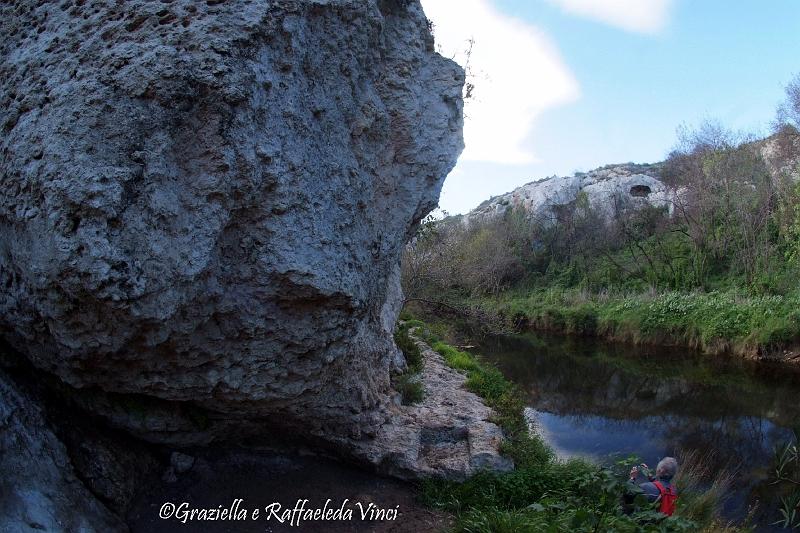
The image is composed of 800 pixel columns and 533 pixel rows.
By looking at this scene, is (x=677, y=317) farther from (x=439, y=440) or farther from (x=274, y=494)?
(x=274, y=494)

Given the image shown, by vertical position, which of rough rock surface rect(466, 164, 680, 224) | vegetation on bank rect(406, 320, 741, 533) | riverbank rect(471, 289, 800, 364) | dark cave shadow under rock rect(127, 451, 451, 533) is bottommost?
dark cave shadow under rock rect(127, 451, 451, 533)

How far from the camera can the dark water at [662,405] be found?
34.5 ft

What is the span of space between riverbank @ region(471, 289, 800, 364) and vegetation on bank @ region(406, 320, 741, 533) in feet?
24.5

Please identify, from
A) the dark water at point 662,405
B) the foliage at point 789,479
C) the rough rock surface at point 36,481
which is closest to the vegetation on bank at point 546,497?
the foliage at point 789,479

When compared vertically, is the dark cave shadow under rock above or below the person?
Answer: below

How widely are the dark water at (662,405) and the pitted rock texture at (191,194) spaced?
6.27m

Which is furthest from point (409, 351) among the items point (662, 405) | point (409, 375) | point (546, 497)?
point (662, 405)

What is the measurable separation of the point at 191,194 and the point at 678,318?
19143 millimetres

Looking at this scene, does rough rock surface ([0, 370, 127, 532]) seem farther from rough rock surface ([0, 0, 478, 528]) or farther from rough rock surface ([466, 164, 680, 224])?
rough rock surface ([466, 164, 680, 224])

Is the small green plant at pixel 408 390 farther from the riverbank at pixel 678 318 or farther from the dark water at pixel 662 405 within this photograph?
the riverbank at pixel 678 318

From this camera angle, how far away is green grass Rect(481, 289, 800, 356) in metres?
16.9

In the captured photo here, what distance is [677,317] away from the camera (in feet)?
65.3

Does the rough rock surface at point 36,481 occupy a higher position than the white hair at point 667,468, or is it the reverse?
the white hair at point 667,468

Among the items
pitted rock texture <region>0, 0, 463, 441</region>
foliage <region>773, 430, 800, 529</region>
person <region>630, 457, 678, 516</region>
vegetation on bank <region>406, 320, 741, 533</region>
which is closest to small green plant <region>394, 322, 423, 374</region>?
vegetation on bank <region>406, 320, 741, 533</region>
